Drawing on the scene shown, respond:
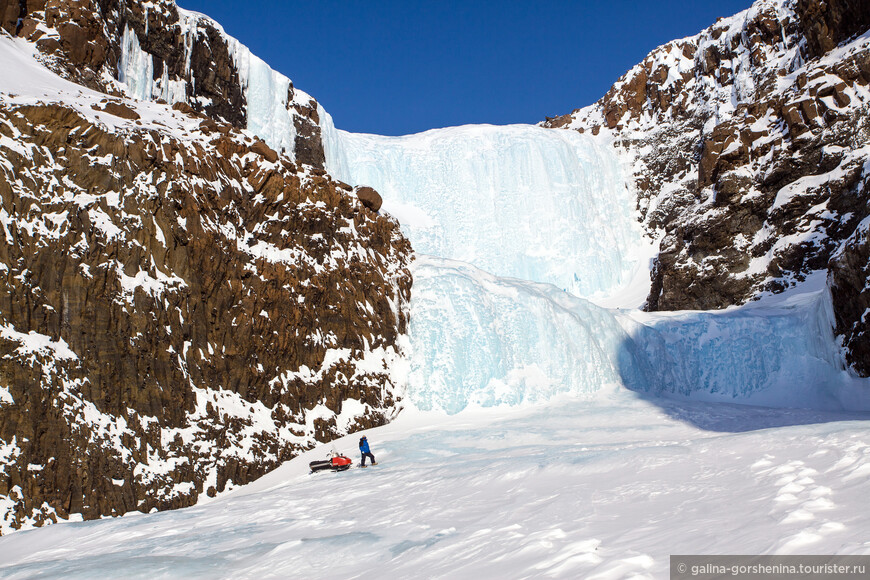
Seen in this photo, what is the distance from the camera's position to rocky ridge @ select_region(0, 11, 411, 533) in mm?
16719

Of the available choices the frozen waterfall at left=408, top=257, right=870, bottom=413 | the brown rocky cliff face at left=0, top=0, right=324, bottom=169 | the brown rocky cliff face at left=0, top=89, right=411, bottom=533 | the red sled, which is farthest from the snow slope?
the brown rocky cliff face at left=0, top=0, right=324, bottom=169

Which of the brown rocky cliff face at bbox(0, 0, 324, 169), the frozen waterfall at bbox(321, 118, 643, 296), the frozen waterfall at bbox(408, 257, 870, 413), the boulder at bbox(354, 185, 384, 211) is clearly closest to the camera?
the frozen waterfall at bbox(408, 257, 870, 413)

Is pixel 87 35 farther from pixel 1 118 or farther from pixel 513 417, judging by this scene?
pixel 513 417

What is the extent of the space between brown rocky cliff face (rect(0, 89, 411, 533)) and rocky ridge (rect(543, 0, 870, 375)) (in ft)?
62.3

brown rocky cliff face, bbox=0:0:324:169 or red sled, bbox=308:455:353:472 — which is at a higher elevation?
brown rocky cliff face, bbox=0:0:324:169

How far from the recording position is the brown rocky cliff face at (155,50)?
26.9m

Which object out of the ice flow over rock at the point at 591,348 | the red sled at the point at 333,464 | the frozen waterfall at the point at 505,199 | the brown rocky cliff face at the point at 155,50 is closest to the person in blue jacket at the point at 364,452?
the red sled at the point at 333,464

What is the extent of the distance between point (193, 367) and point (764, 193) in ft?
112

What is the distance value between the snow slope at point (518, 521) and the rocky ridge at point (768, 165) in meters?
18.7

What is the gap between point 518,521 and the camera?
910 centimetres

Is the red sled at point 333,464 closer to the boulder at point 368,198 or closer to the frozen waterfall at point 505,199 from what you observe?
the boulder at point 368,198

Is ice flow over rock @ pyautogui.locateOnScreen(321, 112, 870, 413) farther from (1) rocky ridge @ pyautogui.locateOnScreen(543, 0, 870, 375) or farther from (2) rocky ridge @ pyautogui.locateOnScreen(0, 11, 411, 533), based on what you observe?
(1) rocky ridge @ pyautogui.locateOnScreen(543, 0, 870, 375)

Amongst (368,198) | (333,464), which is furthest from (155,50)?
(333,464)

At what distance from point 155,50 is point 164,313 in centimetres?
2127
